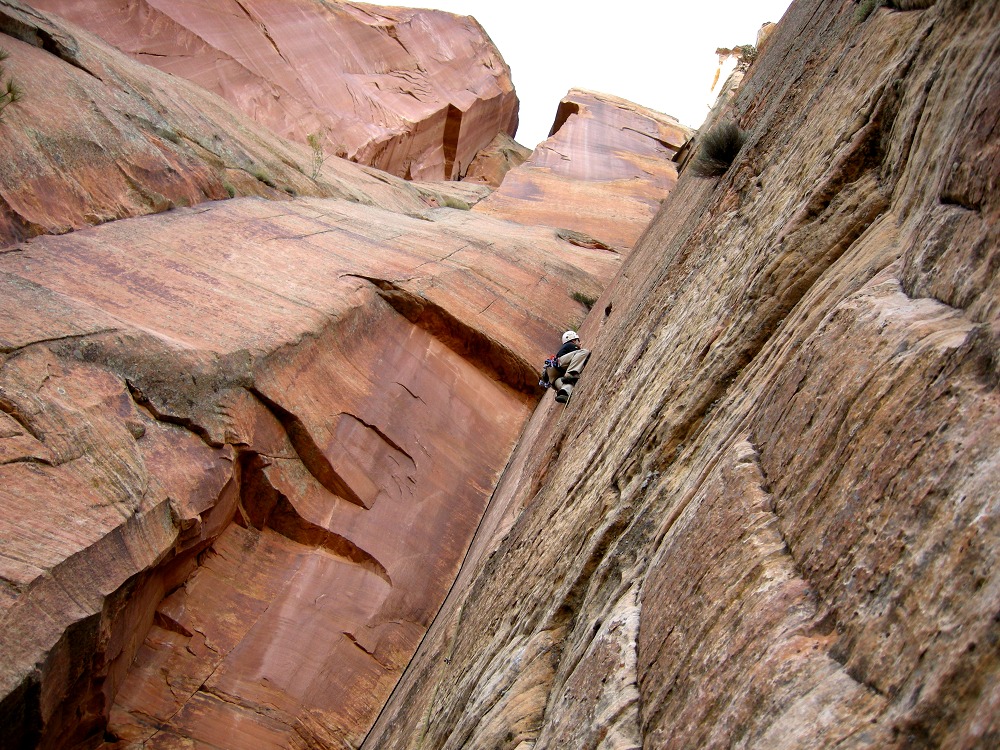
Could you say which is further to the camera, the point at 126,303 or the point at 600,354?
the point at 600,354

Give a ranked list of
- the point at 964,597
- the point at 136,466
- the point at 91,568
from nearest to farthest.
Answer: the point at 964,597, the point at 91,568, the point at 136,466

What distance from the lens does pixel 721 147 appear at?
837 cm

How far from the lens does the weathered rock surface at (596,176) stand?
19297 mm

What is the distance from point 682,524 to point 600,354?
5.65 metres

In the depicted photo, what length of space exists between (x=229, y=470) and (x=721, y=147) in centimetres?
629

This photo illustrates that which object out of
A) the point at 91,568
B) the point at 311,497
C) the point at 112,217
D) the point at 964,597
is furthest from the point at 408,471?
the point at 964,597

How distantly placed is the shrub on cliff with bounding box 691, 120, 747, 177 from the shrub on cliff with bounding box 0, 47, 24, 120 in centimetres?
825

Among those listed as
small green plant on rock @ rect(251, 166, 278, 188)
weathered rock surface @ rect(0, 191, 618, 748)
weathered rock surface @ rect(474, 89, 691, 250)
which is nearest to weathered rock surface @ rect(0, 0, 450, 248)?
small green plant on rock @ rect(251, 166, 278, 188)

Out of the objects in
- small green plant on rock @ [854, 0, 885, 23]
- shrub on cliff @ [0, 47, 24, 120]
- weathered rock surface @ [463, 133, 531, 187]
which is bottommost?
shrub on cliff @ [0, 47, 24, 120]

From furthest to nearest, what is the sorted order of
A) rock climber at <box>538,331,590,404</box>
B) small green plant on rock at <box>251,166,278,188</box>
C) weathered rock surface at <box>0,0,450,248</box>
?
1. small green plant on rock at <box>251,166,278,188</box>
2. rock climber at <box>538,331,590,404</box>
3. weathered rock surface at <box>0,0,450,248</box>

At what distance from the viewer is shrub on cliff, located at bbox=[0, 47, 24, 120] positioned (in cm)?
921

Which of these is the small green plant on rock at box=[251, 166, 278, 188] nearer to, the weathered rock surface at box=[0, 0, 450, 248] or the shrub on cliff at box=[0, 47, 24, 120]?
the weathered rock surface at box=[0, 0, 450, 248]

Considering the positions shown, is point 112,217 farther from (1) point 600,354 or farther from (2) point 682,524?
(2) point 682,524

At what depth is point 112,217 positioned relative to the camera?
1016 cm
